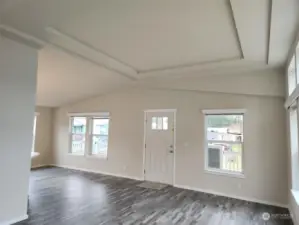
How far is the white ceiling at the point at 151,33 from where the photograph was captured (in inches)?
109

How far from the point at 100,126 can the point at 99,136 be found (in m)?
Result: 0.35

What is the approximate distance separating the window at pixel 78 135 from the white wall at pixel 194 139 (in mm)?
245

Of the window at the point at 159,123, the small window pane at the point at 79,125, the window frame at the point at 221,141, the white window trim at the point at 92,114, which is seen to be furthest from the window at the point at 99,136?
the window frame at the point at 221,141

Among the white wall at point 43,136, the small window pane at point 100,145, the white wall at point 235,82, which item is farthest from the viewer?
the white wall at point 43,136

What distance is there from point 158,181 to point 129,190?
114 cm

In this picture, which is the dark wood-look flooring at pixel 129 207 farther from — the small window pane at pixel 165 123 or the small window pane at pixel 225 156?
the small window pane at pixel 165 123

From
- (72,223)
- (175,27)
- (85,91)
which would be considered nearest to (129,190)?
(72,223)

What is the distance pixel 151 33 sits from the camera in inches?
144

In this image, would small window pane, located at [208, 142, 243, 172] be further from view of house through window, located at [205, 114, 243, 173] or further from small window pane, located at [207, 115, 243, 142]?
small window pane, located at [207, 115, 243, 142]

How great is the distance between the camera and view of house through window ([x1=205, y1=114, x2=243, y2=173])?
5.32m

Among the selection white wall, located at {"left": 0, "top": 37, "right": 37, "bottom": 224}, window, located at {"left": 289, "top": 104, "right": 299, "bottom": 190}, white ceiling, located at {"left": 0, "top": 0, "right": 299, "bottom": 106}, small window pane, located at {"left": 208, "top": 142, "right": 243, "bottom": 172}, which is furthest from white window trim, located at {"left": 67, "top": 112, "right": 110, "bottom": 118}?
window, located at {"left": 289, "top": 104, "right": 299, "bottom": 190}

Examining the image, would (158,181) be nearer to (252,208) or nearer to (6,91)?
(252,208)

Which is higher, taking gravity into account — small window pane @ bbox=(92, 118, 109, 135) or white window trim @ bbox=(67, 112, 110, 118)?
white window trim @ bbox=(67, 112, 110, 118)

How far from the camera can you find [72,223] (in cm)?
355
